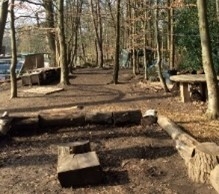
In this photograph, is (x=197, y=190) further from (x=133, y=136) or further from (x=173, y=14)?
(x=173, y=14)

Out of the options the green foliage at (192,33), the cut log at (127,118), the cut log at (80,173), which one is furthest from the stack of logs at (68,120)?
the green foliage at (192,33)

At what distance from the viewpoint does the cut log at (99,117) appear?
28.2 feet

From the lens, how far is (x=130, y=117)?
855 centimetres

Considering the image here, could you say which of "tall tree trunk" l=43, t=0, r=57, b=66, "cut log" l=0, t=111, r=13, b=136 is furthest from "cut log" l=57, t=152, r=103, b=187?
"tall tree trunk" l=43, t=0, r=57, b=66

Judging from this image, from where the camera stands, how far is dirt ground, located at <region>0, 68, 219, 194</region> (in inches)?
202

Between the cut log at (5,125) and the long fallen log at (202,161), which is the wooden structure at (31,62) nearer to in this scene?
the cut log at (5,125)

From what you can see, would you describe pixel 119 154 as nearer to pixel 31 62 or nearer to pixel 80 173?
pixel 80 173

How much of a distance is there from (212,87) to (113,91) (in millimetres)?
5652

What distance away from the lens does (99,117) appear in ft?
28.4

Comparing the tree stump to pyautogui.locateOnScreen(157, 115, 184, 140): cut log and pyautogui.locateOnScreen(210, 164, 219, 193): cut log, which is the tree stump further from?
pyautogui.locateOnScreen(157, 115, 184, 140): cut log

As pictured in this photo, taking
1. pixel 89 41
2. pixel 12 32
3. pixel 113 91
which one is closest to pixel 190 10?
pixel 113 91

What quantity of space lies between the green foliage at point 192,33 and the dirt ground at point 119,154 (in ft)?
14.3

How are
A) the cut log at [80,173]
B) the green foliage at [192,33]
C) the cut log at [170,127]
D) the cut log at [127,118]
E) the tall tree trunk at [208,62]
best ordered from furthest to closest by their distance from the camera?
the green foliage at [192,33], the tall tree trunk at [208,62], the cut log at [127,118], the cut log at [170,127], the cut log at [80,173]

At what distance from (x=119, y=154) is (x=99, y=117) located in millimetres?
2261
